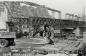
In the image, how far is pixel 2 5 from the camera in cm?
454

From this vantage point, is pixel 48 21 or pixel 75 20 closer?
pixel 48 21

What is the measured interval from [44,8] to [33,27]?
0.87 m

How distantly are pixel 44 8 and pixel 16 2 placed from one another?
40.9 inches

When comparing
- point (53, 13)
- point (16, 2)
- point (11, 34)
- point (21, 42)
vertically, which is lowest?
point (21, 42)

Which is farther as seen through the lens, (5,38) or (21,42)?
(21,42)

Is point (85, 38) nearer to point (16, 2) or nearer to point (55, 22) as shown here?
point (55, 22)

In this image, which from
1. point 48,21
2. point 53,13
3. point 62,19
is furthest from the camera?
point 53,13

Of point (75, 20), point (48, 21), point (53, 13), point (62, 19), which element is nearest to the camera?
point (48, 21)

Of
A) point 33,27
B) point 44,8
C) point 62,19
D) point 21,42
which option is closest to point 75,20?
point 62,19

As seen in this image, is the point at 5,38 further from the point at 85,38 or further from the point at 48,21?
the point at 85,38

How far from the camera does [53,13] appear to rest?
5.12 meters

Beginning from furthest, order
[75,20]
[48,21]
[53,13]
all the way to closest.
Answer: [75,20] → [53,13] → [48,21]

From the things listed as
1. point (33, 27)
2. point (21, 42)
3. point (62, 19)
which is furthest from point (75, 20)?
point (21, 42)

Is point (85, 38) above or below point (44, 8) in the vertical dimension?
below
